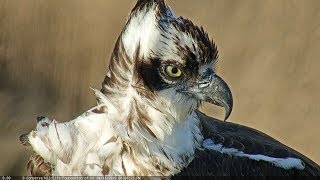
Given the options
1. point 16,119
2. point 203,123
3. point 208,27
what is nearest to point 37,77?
point 16,119

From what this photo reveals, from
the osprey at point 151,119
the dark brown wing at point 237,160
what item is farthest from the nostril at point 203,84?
the dark brown wing at point 237,160

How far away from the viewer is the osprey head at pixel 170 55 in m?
4.98

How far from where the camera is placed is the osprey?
16.5 feet

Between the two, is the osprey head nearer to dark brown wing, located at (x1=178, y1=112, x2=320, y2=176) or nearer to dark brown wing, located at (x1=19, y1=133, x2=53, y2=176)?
dark brown wing, located at (x1=178, y1=112, x2=320, y2=176)

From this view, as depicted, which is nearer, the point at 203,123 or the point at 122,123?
the point at 122,123

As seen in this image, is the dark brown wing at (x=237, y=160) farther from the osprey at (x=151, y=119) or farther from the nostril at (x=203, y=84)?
the nostril at (x=203, y=84)

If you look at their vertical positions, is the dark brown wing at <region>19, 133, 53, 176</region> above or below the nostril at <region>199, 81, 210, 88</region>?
below

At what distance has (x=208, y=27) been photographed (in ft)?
34.6

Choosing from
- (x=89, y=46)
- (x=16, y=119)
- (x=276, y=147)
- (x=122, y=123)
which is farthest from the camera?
(x=89, y=46)

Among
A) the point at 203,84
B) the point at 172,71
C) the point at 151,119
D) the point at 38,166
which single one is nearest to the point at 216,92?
the point at 203,84

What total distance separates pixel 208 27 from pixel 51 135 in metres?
5.58

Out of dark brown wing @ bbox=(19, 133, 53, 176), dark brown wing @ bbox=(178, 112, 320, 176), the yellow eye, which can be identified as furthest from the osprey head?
dark brown wing @ bbox=(19, 133, 53, 176)

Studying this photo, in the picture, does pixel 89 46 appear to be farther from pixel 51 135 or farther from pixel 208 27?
pixel 51 135

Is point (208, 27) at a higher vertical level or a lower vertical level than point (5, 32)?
higher
